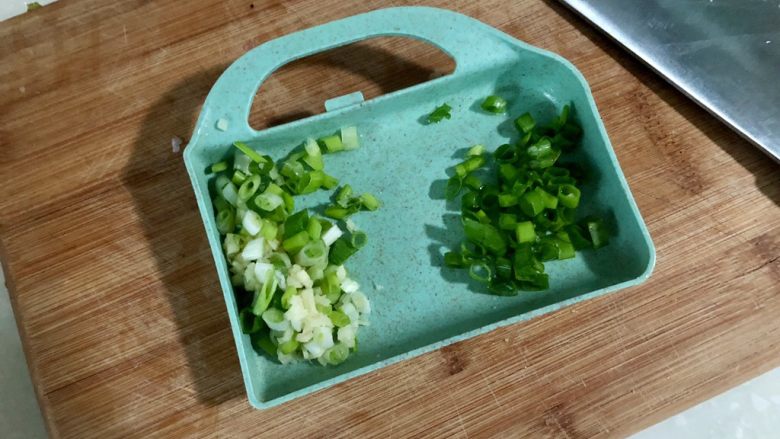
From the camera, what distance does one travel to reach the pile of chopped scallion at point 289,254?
46.1 inches

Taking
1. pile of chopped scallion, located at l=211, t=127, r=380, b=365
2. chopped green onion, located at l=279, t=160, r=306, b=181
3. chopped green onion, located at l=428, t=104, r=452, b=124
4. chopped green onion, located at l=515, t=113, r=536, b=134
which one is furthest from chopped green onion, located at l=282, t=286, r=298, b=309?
Result: chopped green onion, located at l=515, t=113, r=536, b=134

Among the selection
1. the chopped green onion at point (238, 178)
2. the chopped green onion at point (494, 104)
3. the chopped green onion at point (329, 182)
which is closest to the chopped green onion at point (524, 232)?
the chopped green onion at point (494, 104)

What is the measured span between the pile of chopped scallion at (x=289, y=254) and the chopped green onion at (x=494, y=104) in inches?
11.8

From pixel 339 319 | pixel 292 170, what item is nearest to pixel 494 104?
pixel 292 170

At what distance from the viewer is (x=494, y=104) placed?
1338 millimetres

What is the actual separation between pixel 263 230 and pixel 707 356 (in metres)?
0.85

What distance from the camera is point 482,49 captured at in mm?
1280

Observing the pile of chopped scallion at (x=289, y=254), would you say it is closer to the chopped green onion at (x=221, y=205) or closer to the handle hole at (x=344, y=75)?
the chopped green onion at (x=221, y=205)

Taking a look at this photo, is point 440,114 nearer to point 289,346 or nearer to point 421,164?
point 421,164

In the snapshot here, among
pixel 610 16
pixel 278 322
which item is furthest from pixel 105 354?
pixel 610 16

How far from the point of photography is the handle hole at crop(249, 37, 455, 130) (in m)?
1.38

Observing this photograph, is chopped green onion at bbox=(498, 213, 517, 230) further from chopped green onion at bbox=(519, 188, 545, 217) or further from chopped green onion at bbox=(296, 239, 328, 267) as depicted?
chopped green onion at bbox=(296, 239, 328, 267)

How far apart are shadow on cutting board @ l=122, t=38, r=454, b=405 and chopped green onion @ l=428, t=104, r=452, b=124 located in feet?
0.34

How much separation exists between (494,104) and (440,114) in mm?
111
